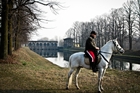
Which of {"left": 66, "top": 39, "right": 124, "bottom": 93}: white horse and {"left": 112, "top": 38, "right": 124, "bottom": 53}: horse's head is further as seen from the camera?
{"left": 112, "top": 38, "right": 124, "bottom": 53}: horse's head

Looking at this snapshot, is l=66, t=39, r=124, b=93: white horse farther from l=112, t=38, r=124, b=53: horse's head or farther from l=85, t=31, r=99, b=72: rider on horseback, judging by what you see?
l=85, t=31, r=99, b=72: rider on horseback

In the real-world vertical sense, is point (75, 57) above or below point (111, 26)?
below

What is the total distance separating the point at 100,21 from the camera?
229ft

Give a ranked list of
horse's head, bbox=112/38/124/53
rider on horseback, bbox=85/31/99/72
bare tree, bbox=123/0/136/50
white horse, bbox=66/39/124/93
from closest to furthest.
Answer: rider on horseback, bbox=85/31/99/72
white horse, bbox=66/39/124/93
horse's head, bbox=112/38/124/53
bare tree, bbox=123/0/136/50

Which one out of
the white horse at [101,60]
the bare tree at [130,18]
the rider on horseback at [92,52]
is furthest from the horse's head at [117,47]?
the bare tree at [130,18]

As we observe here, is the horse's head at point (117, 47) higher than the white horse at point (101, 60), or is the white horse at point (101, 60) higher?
the horse's head at point (117, 47)

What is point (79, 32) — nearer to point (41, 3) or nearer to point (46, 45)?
point (46, 45)

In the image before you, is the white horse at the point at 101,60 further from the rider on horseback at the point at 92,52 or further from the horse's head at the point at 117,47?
the rider on horseback at the point at 92,52

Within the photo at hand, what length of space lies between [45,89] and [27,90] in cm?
91

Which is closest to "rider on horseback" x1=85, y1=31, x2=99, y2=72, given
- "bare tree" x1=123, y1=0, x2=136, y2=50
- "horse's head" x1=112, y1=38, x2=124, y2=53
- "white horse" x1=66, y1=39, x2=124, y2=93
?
"white horse" x1=66, y1=39, x2=124, y2=93

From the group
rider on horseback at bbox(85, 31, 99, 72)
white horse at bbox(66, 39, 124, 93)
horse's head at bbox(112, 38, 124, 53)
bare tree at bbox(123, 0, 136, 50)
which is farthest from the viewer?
bare tree at bbox(123, 0, 136, 50)

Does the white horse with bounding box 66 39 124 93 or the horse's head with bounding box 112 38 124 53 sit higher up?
the horse's head with bounding box 112 38 124 53

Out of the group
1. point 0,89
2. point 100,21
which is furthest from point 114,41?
point 100,21

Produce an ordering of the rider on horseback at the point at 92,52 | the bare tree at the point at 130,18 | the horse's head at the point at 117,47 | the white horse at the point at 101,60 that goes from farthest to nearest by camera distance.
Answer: the bare tree at the point at 130,18 → the horse's head at the point at 117,47 → the white horse at the point at 101,60 → the rider on horseback at the point at 92,52
